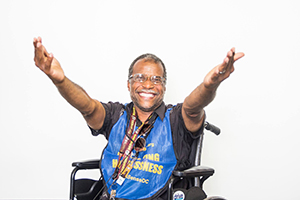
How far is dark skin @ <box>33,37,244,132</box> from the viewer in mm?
2158

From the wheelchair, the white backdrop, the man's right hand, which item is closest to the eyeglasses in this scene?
the wheelchair

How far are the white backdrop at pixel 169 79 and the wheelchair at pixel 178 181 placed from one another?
142cm

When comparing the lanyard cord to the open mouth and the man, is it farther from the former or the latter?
the open mouth

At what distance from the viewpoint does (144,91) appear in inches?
Answer: 111

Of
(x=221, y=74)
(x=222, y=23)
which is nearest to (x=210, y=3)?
(x=222, y=23)

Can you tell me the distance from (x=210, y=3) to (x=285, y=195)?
2.14m

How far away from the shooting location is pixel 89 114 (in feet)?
8.99

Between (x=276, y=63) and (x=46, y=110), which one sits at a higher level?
(x=276, y=63)

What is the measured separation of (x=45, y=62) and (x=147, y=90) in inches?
31.3

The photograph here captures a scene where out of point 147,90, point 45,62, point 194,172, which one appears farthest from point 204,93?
point 45,62

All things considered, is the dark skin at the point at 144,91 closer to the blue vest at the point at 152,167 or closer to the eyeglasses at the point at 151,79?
the eyeglasses at the point at 151,79

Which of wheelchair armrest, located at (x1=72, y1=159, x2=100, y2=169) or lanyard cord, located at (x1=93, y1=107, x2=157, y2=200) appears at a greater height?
lanyard cord, located at (x1=93, y1=107, x2=157, y2=200)

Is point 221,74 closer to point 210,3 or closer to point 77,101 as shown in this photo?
point 77,101

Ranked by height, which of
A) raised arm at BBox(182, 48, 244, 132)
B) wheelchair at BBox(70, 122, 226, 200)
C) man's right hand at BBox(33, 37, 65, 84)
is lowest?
wheelchair at BBox(70, 122, 226, 200)
